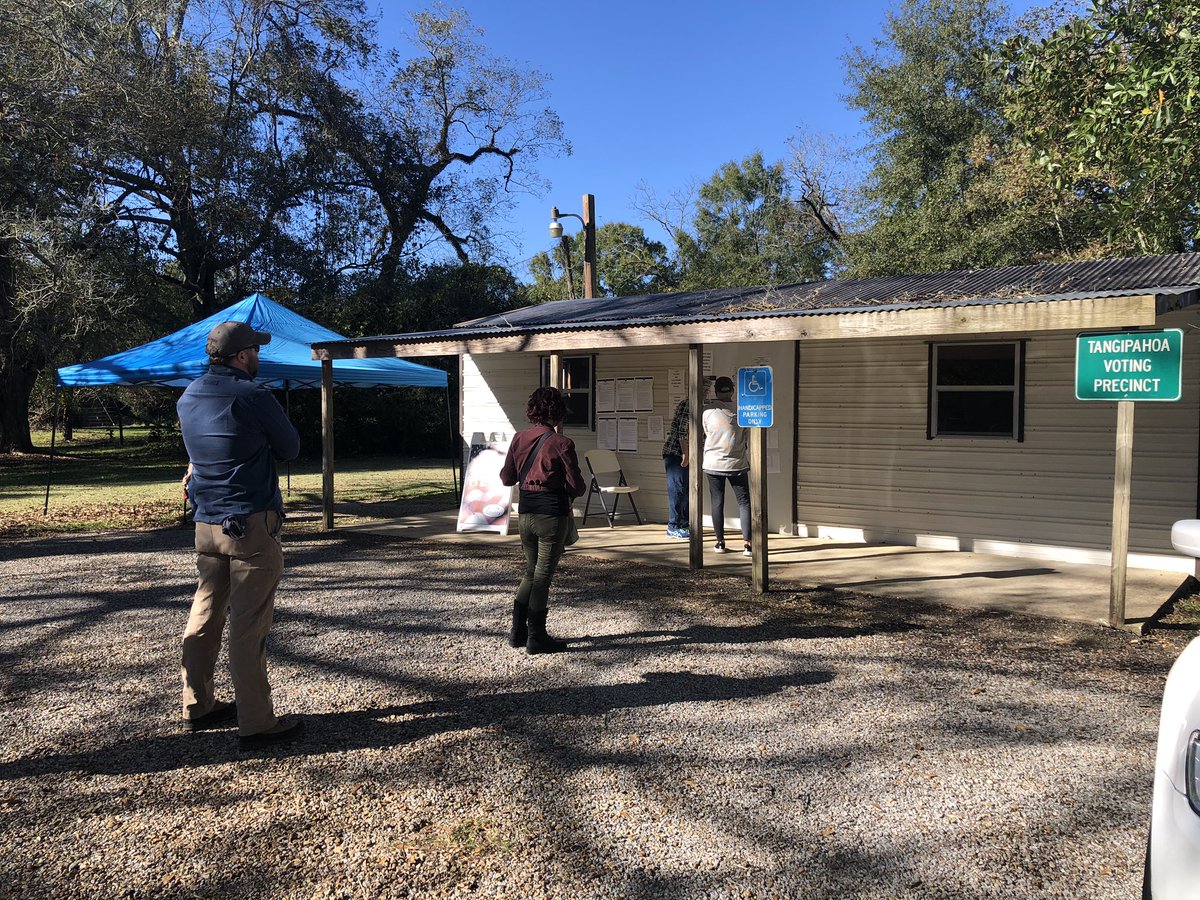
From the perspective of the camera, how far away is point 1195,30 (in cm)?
723

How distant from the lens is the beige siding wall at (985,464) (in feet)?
25.7

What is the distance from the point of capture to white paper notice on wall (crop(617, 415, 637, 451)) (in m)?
11.2

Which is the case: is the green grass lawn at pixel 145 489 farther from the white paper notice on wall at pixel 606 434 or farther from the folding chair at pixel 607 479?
the white paper notice on wall at pixel 606 434

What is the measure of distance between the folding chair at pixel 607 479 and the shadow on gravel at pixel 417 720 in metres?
5.94

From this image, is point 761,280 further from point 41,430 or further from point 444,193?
point 41,430

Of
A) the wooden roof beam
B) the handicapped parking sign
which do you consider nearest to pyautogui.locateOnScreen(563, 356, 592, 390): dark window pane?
the wooden roof beam

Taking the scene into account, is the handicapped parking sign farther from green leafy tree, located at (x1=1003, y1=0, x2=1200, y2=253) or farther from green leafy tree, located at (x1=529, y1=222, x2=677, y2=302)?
green leafy tree, located at (x1=529, y1=222, x2=677, y2=302)

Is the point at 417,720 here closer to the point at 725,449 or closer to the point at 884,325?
the point at 884,325

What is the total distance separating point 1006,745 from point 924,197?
2120 centimetres

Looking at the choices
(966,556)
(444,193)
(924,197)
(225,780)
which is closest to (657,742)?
(225,780)

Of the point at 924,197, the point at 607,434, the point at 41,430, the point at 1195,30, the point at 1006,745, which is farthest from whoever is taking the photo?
the point at 41,430

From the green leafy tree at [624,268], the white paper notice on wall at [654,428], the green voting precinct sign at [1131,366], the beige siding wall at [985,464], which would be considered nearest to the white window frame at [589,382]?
the white paper notice on wall at [654,428]

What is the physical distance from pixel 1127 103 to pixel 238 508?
26.1 ft

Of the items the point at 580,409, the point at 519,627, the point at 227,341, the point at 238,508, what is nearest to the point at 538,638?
the point at 519,627
